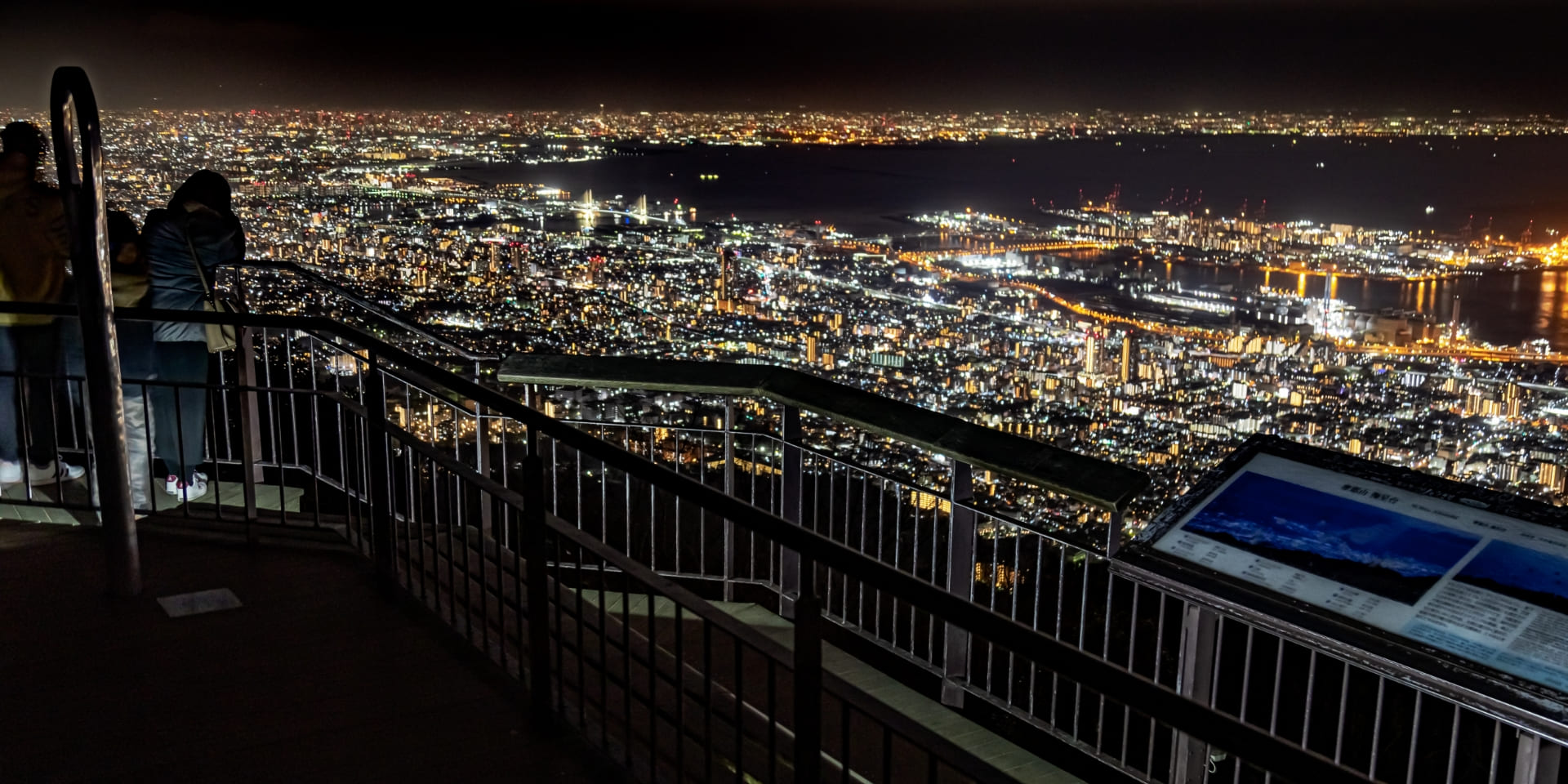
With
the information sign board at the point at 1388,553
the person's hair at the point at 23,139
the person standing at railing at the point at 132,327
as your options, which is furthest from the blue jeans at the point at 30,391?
the information sign board at the point at 1388,553

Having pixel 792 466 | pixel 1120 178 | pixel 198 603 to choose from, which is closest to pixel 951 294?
pixel 792 466

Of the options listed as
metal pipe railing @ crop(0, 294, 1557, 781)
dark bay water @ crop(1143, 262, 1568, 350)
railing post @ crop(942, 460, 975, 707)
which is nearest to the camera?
metal pipe railing @ crop(0, 294, 1557, 781)

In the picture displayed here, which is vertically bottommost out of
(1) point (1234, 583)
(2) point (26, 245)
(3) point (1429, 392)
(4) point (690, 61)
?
(3) point (1429, 392)

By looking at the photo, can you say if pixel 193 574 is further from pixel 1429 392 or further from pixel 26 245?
pixel 1429 392

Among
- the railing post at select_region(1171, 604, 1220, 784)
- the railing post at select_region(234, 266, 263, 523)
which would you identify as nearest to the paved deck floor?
the railing post at select_region(234, 266, 263, 523)

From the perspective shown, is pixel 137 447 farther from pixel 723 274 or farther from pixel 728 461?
pixel 723 274

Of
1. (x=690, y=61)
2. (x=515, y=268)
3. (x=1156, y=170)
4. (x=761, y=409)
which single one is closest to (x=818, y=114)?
(x=690, y=61)

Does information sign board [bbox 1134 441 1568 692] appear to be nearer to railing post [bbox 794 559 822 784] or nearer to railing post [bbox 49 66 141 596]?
railing post [bbox 794 559 822 784]
